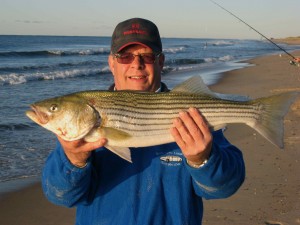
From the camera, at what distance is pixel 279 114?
12.3 ft

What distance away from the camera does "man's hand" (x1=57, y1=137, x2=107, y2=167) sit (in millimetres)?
3105

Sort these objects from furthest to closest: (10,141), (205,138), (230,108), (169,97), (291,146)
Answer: (10,141) < (291,146) < (230,108) < (169,97) < (205,138)

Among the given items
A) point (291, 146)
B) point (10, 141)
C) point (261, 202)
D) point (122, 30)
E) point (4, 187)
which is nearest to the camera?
point (122, 30)

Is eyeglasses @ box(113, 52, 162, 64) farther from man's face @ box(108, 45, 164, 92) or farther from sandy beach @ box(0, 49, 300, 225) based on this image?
sandy beach @ box(0, 49, 300, 225)

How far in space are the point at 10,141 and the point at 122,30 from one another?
709cm

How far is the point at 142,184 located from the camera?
3354mm

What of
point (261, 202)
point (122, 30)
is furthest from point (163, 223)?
point (261, 202)

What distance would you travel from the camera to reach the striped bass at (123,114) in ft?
10.6

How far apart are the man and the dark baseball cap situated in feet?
3.14

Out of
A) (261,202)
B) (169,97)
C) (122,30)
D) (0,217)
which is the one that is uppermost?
(122,30)

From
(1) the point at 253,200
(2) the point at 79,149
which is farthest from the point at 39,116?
(1) the point at 253,200

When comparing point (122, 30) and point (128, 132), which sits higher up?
point (122, 30)

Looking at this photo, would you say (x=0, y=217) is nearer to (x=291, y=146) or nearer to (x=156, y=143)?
(x=156, y=143)

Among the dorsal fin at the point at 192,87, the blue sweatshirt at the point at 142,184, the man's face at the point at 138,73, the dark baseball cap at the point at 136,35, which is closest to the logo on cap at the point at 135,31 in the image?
the dark baseball cap at the point at 136,35
